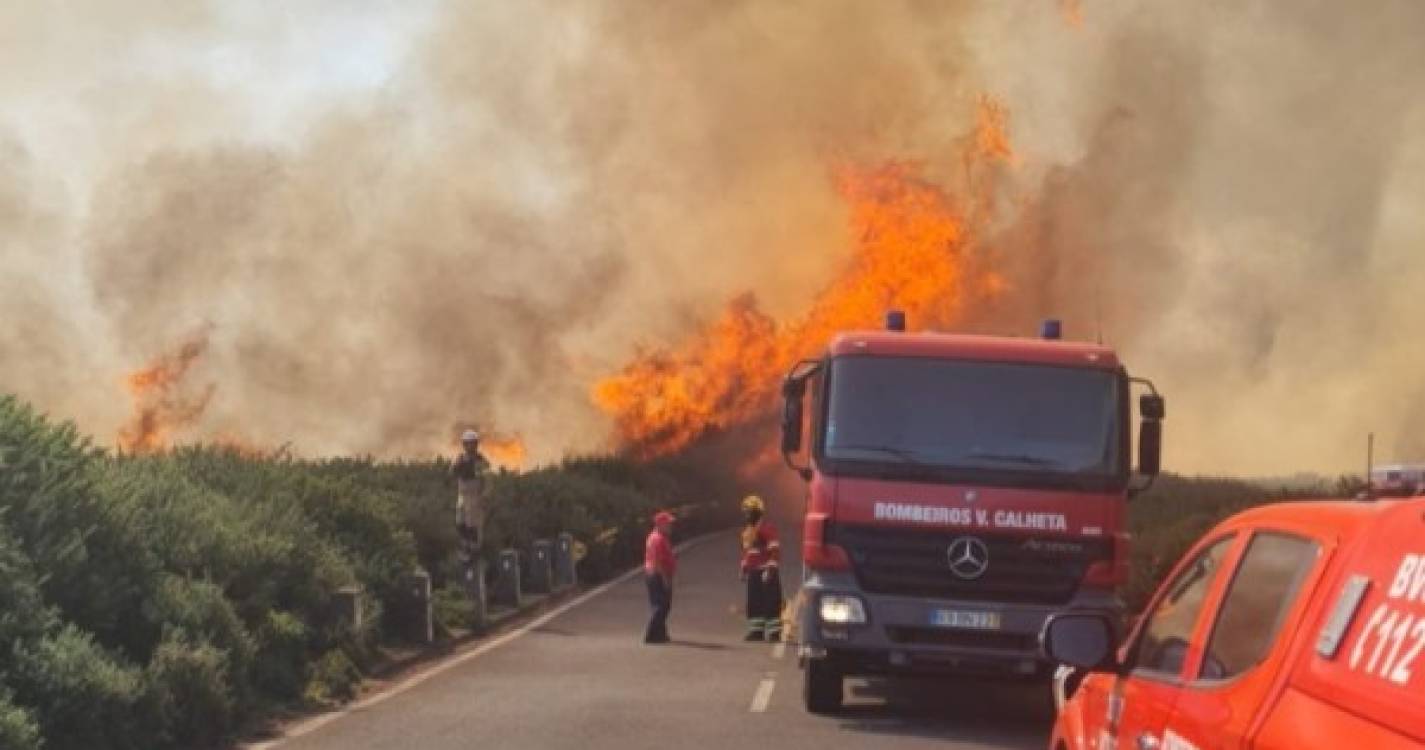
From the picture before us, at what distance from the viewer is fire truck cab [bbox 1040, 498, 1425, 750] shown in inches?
140

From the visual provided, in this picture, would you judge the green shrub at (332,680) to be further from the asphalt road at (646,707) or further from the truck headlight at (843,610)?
the truck headlight at (843,610)

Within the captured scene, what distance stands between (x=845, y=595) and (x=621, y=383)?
42826mm

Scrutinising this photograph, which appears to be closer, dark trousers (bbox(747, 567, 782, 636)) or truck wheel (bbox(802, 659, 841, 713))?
truck wheel (bbox(802, 659, 841, 713))

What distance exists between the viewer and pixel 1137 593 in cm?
2022

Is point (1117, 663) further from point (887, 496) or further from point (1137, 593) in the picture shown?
point (1137, 593)

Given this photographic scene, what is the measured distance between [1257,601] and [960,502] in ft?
27.4

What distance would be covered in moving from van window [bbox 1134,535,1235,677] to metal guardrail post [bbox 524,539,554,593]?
2065 centimetres

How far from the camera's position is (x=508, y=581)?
23594mm

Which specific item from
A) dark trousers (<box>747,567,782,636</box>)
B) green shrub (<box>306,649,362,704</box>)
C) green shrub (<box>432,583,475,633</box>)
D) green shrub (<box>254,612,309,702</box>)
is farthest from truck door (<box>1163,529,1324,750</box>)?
green shrub (<box>432,583,475,633</box>)

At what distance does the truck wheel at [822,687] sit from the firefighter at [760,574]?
5.20m

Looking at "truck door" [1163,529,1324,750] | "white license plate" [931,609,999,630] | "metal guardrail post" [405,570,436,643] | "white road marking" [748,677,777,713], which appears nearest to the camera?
"truck door" [1163,529,1324,750]

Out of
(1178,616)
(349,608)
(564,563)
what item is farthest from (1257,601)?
(564,563)

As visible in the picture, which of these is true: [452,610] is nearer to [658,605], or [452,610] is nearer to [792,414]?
[658,605]

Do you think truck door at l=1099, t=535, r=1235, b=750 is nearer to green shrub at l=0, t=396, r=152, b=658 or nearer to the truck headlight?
the truck headlight
